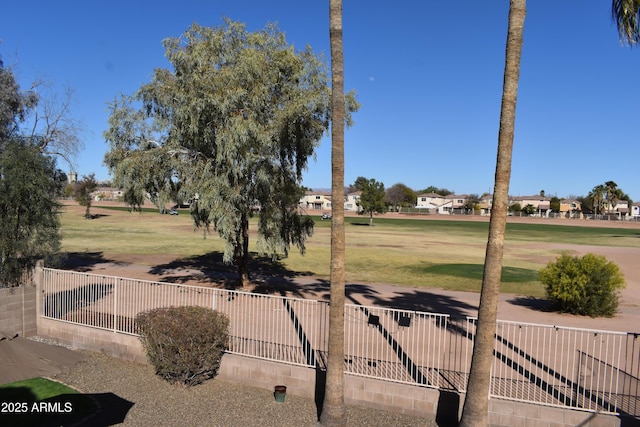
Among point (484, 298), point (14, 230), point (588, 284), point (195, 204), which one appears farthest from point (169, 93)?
point (588, 284)

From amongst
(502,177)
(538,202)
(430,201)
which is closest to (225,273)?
(502,177)

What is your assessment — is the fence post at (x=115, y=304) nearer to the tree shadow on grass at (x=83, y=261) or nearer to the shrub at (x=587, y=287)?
the tree shadow on grass at (x=83, y=261)

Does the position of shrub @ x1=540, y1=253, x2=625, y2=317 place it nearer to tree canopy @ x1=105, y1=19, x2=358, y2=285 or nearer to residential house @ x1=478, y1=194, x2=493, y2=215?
tree canopy @ x1=105, y1=19, x2=358, y2=285

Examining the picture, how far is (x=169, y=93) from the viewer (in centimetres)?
1694

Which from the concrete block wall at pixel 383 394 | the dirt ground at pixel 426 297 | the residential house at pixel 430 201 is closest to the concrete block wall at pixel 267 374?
the concrete block wall at pixel 383 394

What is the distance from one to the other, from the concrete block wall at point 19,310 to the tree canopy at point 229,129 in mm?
A: 5390

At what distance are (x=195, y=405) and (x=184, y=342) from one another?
3.89 ft

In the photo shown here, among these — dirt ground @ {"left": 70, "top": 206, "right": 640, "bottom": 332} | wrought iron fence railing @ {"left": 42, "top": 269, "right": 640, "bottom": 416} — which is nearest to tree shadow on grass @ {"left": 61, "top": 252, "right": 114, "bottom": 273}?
dirt ground @ {"left": 70, "top": 206, "right": 640, "bottom": 332}

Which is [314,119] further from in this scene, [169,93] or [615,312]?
[615,312]

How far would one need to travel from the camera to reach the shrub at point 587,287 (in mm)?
16656

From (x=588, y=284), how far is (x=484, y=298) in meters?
11.7

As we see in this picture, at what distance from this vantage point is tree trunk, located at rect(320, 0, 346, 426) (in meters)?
7.84

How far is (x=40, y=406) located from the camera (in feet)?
25.9

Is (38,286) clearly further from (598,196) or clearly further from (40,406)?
(598,196)
